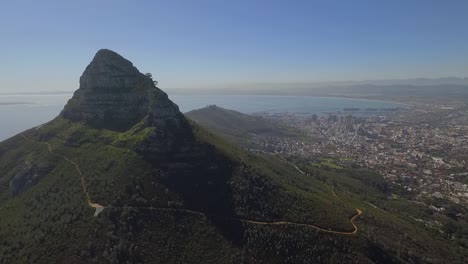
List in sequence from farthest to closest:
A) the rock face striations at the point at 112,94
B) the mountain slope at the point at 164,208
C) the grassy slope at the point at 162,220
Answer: the rock face striations at the point at 112,94 → the mountain slope at the point at 164,208 → the grassy slope at the point at 162,220

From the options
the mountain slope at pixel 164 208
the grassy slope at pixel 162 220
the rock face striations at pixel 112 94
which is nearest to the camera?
the grassy slope at pixel 162 220

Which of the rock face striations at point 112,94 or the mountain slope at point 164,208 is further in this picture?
the rock face striations at point 112,94

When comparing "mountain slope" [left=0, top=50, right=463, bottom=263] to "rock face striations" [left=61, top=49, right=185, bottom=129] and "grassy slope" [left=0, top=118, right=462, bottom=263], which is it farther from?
"rock face striations" [left=61, top=49, right=185, bottom=129]

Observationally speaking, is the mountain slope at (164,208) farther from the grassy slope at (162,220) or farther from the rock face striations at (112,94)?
the rock face striations at (112,94)

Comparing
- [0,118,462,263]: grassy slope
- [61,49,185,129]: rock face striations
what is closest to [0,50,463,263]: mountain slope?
[0,118,462,263]: grassy slope

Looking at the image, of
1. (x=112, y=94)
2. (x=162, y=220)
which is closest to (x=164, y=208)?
(x=162, y=220)

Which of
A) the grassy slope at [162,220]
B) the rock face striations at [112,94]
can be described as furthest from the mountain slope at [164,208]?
the rock face striations at [112,94]

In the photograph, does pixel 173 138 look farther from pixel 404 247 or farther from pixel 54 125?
pixel 404 247
